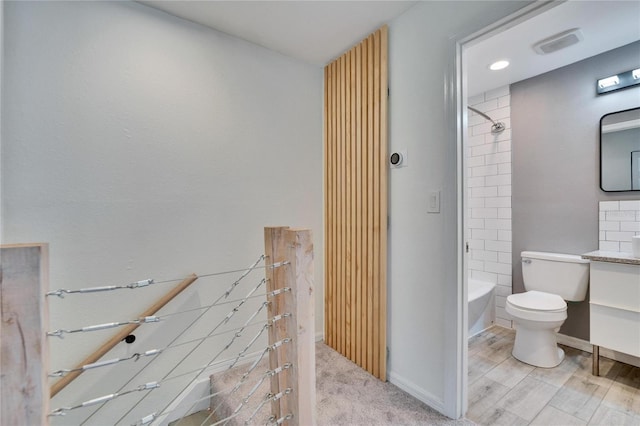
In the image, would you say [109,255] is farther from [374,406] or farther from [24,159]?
[374,406]

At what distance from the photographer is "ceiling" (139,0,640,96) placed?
1.69 meters

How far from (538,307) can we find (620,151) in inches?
54.1

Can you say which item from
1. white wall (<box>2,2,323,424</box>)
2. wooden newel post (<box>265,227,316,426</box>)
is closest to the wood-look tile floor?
wooden newel post (<box>265,227,316,426</box>)

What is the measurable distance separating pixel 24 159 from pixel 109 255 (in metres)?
0.61

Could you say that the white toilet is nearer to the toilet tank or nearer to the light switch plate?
the toilet tank

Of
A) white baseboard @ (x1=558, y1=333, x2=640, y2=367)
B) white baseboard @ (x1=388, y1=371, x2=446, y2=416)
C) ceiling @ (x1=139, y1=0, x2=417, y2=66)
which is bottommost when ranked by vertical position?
white baseboard @ (x1=558, y1=333, x2=640, y2=367)

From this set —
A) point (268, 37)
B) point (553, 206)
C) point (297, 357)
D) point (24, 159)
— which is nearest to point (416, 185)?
point (297, 357)

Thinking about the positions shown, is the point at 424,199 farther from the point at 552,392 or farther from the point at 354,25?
the point at 552,392

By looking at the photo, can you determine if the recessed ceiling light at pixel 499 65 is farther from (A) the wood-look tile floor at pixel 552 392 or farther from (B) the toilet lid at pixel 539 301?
(A) the wood-look tile floor at pixel 552 392

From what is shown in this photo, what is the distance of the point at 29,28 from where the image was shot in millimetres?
1405

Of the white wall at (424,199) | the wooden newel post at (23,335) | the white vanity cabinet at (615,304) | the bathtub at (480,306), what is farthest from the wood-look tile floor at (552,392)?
the wooden newel post at (23,335)

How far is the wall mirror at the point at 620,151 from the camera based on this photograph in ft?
6.89

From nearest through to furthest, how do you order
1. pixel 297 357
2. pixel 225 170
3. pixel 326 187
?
pixel 297 357
pixel 225 170
pixel 326 187

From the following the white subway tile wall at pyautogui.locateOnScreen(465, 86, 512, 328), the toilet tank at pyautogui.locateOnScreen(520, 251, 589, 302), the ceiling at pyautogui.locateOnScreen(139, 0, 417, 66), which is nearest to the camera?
the ceiling at pyautogui.locateOnScreen(139, 0, 417, 66)
